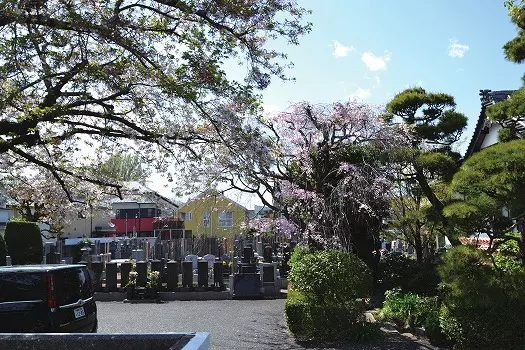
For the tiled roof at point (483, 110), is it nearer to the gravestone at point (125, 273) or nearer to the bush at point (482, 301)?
the bush at point (482, 301)

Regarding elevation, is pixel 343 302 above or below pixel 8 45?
below

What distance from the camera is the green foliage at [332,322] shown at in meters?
8.58

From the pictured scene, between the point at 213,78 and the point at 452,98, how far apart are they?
8.62 m

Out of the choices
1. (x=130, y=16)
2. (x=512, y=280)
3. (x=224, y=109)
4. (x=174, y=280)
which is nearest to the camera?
(x=512, y=280)

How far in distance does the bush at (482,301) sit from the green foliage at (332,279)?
1.76m

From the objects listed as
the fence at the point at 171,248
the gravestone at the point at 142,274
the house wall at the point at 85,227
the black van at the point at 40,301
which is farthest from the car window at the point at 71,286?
the house wall at the point at 85,227

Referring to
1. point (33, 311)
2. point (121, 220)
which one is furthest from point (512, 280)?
point (121, 220)

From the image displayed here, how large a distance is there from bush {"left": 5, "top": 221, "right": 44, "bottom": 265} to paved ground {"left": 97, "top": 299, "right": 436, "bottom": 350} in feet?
31.5

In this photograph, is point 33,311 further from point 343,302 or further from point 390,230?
point 390,230

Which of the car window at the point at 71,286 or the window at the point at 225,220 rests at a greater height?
the window at the point at 225,220

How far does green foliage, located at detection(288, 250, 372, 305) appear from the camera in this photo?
28.9 ft

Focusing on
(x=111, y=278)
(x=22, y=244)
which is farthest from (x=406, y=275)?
(x=22, y=244)

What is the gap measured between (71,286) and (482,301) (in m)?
6.14

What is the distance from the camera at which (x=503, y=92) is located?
1581 centimetres
